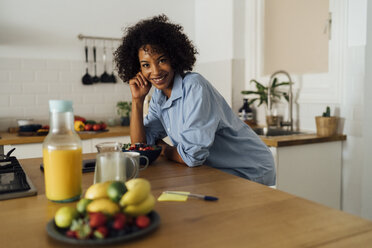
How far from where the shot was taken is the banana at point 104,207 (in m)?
0.82

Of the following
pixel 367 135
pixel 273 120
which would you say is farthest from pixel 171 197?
pixel 273 120

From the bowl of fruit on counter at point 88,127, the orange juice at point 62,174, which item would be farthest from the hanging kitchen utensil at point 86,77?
the orange juice at point 62,174

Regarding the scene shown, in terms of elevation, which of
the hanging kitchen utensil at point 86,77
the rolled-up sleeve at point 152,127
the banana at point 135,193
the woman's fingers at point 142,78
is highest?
the hanging kitchen utensil at point 86,77

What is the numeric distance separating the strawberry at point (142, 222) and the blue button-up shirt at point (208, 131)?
0.73 metres

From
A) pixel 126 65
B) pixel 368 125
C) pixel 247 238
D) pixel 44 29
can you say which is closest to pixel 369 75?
pixel 368 125

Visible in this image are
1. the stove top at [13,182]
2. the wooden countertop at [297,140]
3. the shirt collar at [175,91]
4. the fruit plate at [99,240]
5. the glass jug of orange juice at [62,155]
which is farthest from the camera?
the wooden countertop at [297,140]

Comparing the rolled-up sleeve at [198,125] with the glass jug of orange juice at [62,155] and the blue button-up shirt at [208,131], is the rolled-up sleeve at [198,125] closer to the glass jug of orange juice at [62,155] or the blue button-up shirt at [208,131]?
the blue button-up shirt at [208,131]

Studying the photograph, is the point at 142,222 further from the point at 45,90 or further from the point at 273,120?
the point at 45,90

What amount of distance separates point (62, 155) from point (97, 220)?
0.34 meters

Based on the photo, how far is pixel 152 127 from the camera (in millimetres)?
2082

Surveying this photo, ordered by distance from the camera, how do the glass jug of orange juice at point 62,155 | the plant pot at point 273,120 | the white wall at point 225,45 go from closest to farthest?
the glass jug of orange juice at point 62,155, the plant pot at point 273,120, the white wall at point 225,45

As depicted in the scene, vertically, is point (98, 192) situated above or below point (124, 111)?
below

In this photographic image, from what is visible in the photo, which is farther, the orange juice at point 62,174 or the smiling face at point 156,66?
the smiling face at point 156,66

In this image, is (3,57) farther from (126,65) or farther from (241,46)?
(241,46)
